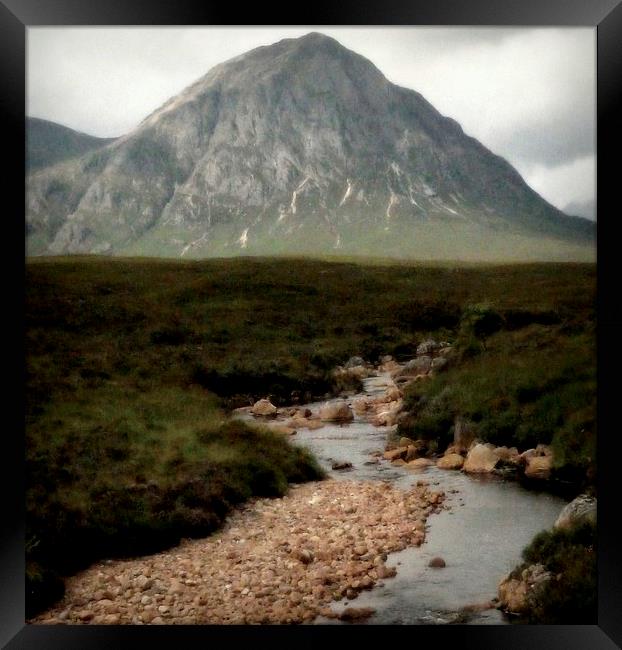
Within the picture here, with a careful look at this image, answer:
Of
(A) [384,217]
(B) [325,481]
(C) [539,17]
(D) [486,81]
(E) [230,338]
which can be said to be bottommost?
(B) [325,481]

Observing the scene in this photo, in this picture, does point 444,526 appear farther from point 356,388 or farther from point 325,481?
point 356,388

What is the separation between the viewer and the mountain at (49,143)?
587 cm

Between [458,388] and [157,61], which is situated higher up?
[157,61]

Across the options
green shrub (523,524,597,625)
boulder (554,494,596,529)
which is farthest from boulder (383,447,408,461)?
boulder (554,494,596,529)

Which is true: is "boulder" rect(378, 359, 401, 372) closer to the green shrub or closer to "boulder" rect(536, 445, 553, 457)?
"boulder" rect(536, 445, 553, 457)

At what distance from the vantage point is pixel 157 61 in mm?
6012

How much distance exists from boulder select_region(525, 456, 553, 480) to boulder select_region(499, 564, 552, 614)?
0.82 metres

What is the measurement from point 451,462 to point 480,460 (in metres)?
0.27

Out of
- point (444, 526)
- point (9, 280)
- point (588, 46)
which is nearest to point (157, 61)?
point (9, 280)

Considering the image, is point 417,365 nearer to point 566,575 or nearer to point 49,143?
point 566,575

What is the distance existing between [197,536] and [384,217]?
3531 millimetres

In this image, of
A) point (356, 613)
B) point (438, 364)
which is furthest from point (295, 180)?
point (356, 613)

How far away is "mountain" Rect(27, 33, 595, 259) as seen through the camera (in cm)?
603

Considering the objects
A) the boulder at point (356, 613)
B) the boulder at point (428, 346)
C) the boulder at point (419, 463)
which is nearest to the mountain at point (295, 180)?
the boulder at point (428, 346)
